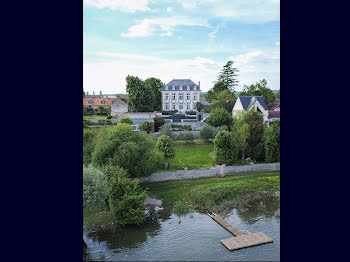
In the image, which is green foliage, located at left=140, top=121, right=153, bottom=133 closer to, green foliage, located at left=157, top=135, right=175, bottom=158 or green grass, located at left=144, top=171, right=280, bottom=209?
green foliage, located at left=157, top=135, right=175, bottom=158

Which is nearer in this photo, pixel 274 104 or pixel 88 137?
pixel 88 137

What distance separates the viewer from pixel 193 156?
39.2 feet

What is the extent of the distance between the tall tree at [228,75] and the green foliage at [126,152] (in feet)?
47.8

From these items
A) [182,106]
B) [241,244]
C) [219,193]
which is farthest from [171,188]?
[182,106]

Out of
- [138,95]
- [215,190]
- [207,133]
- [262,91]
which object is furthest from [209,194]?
[262,91]

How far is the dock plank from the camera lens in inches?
229

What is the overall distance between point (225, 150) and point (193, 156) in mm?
1787

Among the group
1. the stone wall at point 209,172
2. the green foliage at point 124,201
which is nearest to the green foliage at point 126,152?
the stone wall at point 209,172

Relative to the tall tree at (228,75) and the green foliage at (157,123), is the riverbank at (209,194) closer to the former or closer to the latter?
the green foliage at (157,123)

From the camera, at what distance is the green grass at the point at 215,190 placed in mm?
8047

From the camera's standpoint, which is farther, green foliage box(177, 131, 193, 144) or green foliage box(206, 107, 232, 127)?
green foliage box(206, 107, 232, 127)

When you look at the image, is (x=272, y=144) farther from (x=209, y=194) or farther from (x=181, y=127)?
(x=181, y=127)

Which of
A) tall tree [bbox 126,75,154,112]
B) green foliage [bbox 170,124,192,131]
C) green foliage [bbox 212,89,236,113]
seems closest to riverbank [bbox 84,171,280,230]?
green foliage [bbox 170,124,192,131]

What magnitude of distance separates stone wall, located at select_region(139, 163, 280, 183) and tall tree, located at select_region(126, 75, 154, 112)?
9.19m
